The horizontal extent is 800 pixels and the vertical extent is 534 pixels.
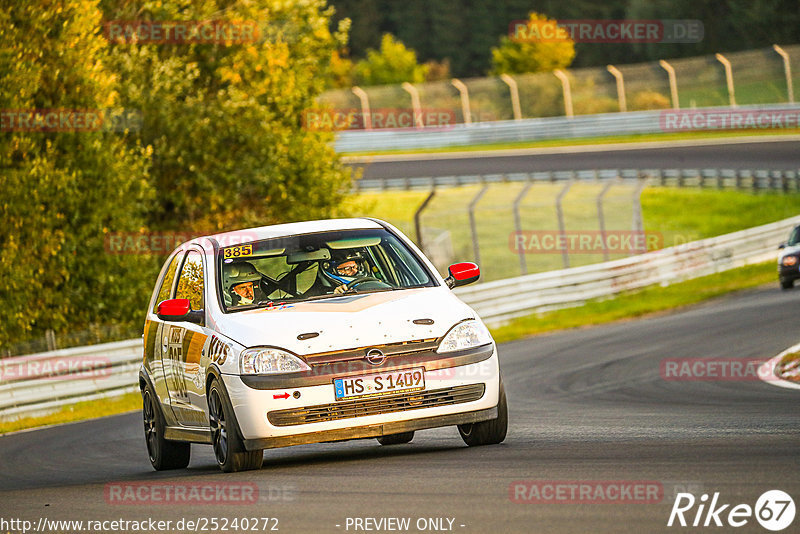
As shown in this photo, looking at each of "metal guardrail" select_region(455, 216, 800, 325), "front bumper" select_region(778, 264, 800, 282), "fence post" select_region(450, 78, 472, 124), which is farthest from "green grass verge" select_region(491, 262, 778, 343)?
"fence post" select_region(450, 78, 472, 124)

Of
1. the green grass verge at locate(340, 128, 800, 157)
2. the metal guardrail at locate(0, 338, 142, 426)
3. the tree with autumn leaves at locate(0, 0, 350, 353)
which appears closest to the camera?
the metal guardrail at locate(0, 338, 142, 426)

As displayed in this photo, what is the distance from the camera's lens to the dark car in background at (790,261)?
2392cm

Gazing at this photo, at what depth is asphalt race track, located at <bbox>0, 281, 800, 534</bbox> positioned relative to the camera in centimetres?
605

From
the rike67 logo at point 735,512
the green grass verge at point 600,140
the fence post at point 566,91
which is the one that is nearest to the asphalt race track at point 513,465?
the rike67 logo at point 735,512

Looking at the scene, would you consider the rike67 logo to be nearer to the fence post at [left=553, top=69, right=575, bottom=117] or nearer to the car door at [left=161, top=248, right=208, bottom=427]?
the car door at [left=161, top=248, right=208, bottom=427]

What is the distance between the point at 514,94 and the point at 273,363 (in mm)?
47303

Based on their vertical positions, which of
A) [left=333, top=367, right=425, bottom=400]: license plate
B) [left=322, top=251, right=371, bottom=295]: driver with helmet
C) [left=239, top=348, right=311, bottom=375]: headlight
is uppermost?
[left=322, top=251, right=371, bottom=295]: driver with helmet

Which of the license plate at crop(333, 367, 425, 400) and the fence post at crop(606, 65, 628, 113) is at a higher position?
the license plate at crop(333, 367, 425, 400)

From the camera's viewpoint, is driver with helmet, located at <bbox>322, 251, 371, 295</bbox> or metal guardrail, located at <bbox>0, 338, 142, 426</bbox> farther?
metal guardrail, located at <bbox>0, 338, 142, 426</bbox>

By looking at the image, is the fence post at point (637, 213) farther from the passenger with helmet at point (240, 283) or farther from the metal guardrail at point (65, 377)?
the passenger with helmet at point (240, 283)

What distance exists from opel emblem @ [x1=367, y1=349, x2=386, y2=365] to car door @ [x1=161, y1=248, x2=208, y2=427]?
1.29 m

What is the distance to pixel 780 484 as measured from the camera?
6023mm

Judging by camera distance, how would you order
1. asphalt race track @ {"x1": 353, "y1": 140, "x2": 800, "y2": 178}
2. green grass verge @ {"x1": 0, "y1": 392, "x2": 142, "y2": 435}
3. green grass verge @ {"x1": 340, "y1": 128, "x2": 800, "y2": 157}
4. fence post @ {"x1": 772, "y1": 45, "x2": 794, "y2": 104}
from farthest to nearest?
1. green grass verge @ {"x1": 340, "y1": 128, "x2": 800, "y2": 157}
2. fence post @ {"x1": 772, "y1": 45, "x2": 794, "y2": 104}
3. asphalt race track @ {"x1": 353, "y1": 140, "x2": 800, "y2": 178}
4. green grass verge @ {"x1": 0, "y1": 392, "x2": 142, "y2": 435}

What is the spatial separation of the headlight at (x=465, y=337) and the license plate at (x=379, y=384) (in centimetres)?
24
